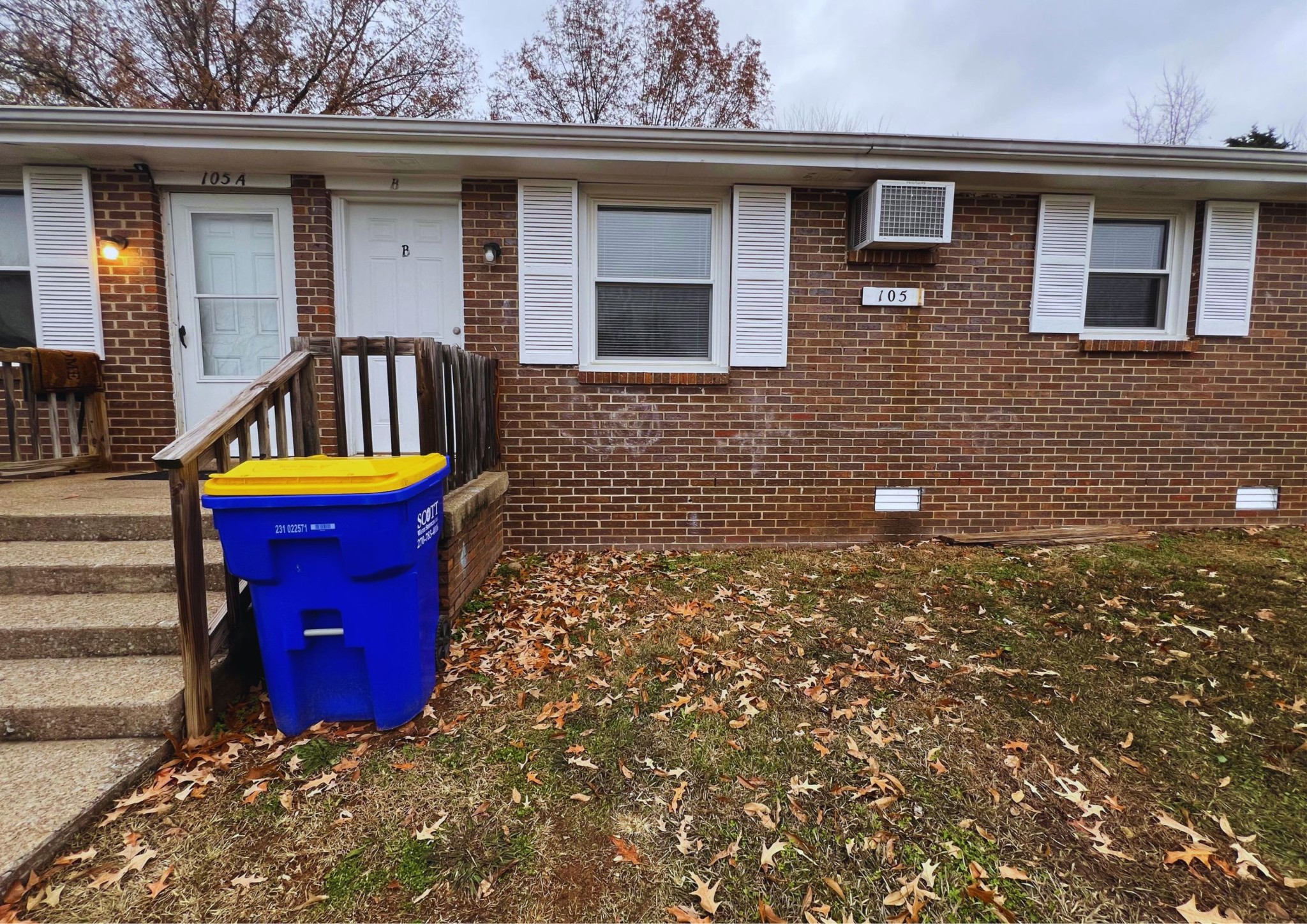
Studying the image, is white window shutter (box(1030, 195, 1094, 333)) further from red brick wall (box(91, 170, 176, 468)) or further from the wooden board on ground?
red brick wall (box(91, 170, 176, 468))

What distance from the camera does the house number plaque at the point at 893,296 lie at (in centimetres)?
500

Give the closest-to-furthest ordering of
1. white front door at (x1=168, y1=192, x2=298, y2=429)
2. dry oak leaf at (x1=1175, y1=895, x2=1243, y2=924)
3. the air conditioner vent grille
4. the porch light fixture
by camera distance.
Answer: dry oak leaf at (x1=1175, y1=895, x2=1243, y2=924), the porch light fixture, the air conditioner vent grille, white front door at (x1=168, y1=192, x2=298, y2=429)

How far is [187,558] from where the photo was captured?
94.1 inches

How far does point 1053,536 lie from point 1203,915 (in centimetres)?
404

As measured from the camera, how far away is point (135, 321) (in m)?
4.65

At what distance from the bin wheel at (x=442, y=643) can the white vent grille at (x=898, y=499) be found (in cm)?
374

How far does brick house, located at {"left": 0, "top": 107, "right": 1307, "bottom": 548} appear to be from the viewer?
4.57 meters

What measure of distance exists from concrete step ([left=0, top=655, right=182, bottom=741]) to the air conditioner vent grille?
17.1 ft

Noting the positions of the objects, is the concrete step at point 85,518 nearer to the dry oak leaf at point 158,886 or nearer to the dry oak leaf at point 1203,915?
the dry oak leaf at point 158,886

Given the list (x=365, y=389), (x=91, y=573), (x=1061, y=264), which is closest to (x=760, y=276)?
(x=1061, y=264)

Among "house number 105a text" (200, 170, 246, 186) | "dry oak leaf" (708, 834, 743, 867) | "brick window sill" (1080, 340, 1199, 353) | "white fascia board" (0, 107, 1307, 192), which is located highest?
"white fascia board" (0, 107, 1307, 192)

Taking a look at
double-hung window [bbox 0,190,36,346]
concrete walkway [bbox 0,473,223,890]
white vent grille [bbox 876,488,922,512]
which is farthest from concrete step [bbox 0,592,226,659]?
white vent grille [bbox 876,488,922,512]

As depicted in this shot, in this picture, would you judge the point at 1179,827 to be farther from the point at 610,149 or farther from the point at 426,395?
the point at 610,149

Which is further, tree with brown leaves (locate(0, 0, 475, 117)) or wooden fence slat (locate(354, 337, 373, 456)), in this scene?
tree with brown leaves (locate(0, 0, 475, 117))
